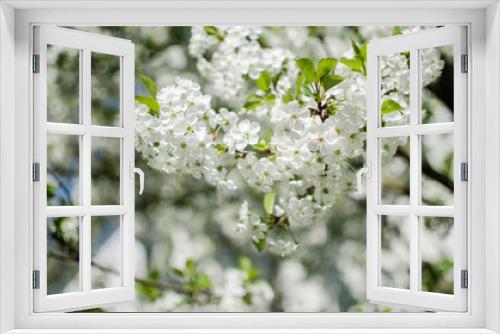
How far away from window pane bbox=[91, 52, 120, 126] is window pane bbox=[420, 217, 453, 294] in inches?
69.1

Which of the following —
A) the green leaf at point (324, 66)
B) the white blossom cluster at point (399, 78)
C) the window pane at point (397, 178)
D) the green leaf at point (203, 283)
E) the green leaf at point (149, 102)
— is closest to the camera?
the white blossom cluster at point (399, 78)

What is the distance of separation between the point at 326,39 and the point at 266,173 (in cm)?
106

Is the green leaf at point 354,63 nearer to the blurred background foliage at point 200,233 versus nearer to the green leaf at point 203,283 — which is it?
the blurred background foliage at point 200,233

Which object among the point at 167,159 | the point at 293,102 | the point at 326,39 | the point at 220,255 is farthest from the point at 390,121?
the point at 220,255

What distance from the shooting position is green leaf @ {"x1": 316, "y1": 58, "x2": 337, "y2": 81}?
2.58m

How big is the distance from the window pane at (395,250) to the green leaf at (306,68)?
1.27 meters

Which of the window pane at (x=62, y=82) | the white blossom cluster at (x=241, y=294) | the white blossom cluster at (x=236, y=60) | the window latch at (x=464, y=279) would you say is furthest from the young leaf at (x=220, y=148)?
the window latch at (x=464, y=279)

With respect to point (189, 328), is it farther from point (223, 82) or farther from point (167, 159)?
point (223, 82)

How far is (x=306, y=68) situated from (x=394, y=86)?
374mm

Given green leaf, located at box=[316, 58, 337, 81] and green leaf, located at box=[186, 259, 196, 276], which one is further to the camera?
green leaf, located at box=[186, 259, 196, 276]

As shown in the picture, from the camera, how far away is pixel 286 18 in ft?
6.95

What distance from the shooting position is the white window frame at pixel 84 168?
212 centimetres

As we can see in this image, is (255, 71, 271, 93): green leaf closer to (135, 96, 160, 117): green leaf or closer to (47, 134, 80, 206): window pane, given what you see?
(135, 96, 160, 117): green leaf

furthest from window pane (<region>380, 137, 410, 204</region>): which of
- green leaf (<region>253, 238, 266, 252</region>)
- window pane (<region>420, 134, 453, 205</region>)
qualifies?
green leaf (<region>253, 238, 266, 252</region>)
